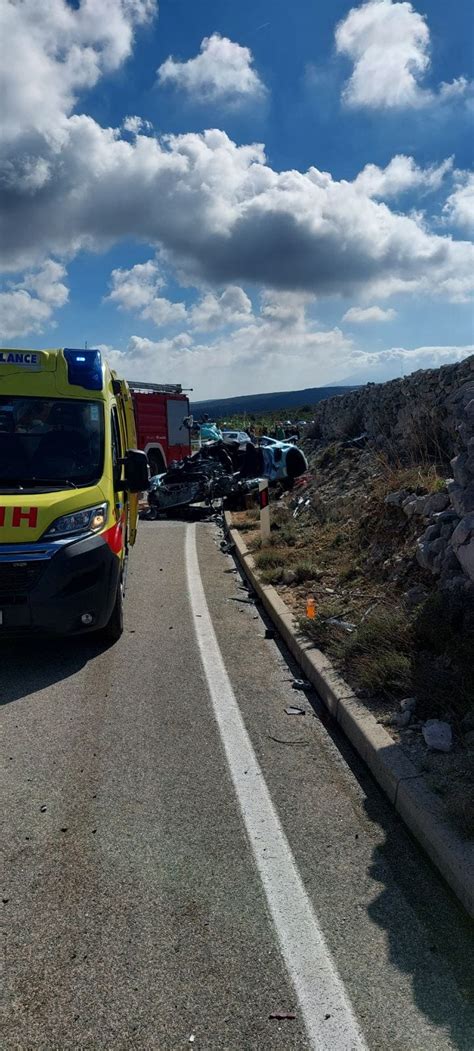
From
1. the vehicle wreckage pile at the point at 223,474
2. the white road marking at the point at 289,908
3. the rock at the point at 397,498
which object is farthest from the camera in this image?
the vehicle wreckage pile at the point at 223,474

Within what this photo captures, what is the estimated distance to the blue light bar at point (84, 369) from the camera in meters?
6.32

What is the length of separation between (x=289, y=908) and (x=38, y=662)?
3.42m

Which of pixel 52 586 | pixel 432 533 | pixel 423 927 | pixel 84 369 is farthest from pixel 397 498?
pixel 423 927

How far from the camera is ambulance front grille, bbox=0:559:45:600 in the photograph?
4977mm

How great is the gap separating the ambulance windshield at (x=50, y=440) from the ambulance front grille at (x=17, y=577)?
0.89 meters

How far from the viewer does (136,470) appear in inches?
239

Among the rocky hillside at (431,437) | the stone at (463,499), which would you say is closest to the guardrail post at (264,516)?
the rocky hillside at (431,437)

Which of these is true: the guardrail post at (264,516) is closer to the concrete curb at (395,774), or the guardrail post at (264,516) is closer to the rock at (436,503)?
the rock at (436,503)

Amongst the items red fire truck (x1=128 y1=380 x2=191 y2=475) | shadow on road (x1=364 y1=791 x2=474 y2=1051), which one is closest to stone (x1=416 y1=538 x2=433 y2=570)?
shadow on road (x1=364 y1=791 x2=474 y2=1051)

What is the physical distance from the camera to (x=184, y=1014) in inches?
87.4

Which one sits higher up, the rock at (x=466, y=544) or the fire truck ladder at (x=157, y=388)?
the fire truck ladder at (x=157, y=388)

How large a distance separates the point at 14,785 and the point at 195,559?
21.9 feet

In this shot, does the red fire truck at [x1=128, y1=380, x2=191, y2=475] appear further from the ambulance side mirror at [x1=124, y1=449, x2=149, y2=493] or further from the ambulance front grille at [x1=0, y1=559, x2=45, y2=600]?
the ambulance front grille at [x1=0, y1=559, x2=45, y2=600]

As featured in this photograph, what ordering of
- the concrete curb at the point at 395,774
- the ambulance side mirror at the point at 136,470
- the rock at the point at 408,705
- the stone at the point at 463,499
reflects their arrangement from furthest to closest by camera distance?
the ambulance side mirror at the point at 136,470 < the stone at the point at 463,499 < the rock at the point at 408,705 < the concrete curb at the point at 395,774
